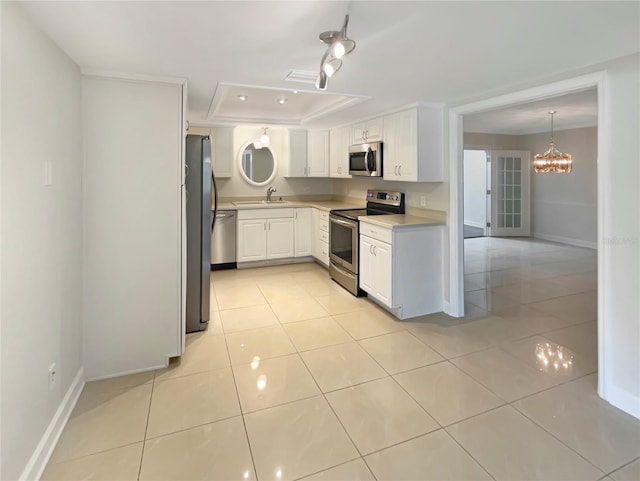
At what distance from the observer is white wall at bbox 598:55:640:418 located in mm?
2117

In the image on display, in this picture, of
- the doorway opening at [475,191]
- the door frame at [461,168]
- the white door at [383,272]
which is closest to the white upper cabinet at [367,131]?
the door frame at [461,168]

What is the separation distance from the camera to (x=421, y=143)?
11.8ft

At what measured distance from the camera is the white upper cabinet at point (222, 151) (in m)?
5.50

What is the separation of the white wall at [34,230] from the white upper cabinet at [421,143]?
2.76 metres

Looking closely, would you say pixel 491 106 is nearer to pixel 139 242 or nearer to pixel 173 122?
pixel 173 122

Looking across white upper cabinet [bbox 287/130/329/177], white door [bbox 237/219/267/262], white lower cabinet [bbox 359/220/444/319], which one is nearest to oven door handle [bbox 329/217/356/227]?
white lower cabinet [bbox 359/220/444/319]

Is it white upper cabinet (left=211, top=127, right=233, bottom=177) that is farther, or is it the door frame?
white upper cabinet (left=211, top=127, right=233, bottom=177)

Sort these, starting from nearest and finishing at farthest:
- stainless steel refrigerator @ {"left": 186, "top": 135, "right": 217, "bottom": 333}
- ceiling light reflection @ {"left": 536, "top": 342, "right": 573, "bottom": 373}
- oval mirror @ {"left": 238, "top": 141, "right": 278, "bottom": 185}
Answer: ceiling light reflection @ {"left": 536, "top": 342, "right": 573, "bottom": 373}
stainless steel refrigerator @ {"left": 186, "top": 135, "right": 217, "bottom": 333}
oval mirror @ {"left": 238, "top": 141, "right": 278, "bottom": 185}

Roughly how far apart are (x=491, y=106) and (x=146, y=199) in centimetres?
281

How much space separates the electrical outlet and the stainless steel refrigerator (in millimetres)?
1299

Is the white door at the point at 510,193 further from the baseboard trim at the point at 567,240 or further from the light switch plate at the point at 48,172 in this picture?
the light switch plate at the point at 48,172

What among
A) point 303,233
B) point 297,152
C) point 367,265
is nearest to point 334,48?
point 367,265

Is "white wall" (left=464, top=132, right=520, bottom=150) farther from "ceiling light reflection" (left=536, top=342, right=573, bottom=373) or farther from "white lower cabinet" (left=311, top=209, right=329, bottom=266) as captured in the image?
"ceiling light reflection" (left=536, top=342, right=573, bottom=373)

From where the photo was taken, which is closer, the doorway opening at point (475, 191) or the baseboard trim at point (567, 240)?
the baseboard trim at point (567, 240)
